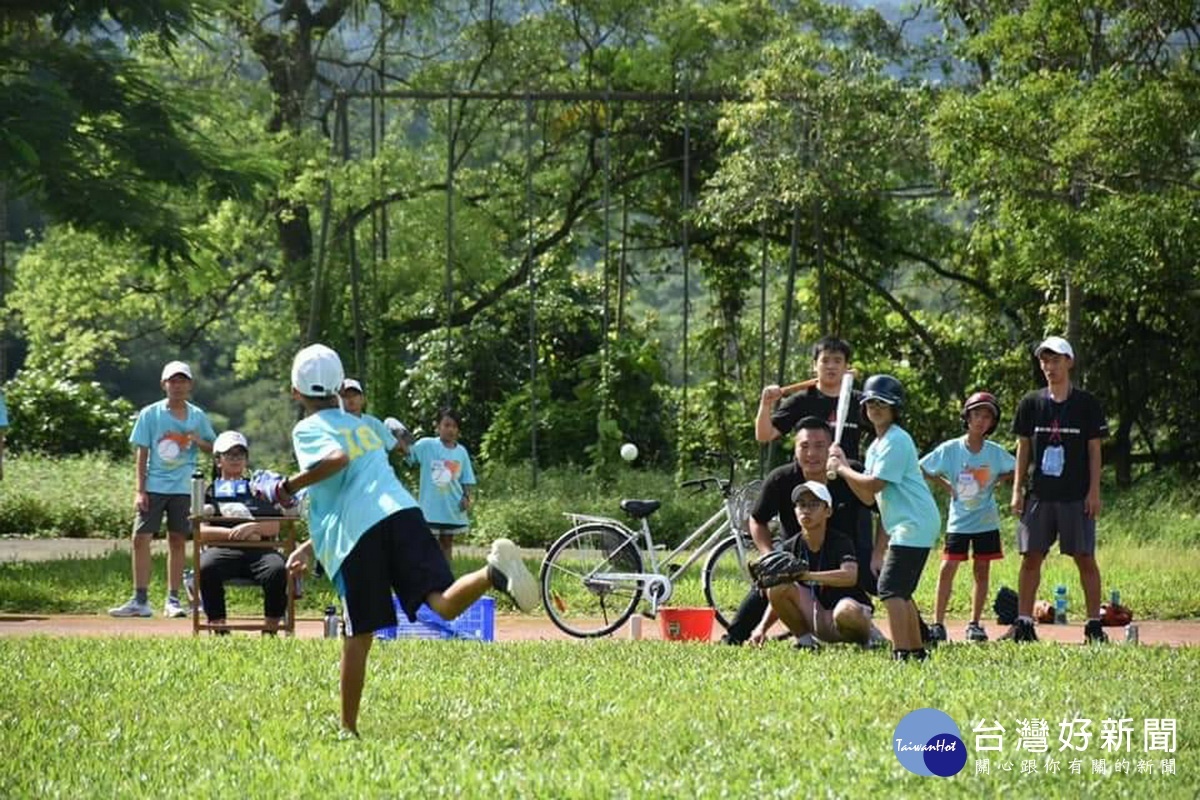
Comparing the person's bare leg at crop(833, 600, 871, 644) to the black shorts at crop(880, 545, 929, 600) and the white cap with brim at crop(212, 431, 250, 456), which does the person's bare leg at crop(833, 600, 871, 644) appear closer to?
the black shorts at crop(880, 545, 929, 600)

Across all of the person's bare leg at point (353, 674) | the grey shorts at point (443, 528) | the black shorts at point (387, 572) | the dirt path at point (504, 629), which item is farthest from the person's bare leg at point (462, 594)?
the grey shorts at point (443, 528)

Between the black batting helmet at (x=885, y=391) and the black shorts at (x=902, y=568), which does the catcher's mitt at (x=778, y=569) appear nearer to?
the black shorts at (x=902, y=568)

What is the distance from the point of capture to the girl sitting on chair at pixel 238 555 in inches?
541

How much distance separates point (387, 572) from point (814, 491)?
3.92 meters

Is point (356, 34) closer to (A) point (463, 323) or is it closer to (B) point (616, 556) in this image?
(A) point (463, 323)

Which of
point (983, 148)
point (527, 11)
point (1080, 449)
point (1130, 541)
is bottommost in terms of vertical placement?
point (1130, 541)

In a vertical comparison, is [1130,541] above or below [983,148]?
below

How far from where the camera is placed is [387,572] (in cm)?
866

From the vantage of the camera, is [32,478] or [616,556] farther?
[32,478]

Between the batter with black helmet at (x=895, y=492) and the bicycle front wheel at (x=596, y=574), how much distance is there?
3462 millimetres

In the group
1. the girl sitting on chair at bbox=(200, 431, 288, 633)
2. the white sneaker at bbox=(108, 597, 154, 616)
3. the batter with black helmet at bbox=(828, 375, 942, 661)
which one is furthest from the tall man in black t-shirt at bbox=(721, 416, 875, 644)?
the white sneaker at bbox=(108, 597, 154, 616)

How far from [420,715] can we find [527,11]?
2404cm

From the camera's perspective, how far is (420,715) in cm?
943

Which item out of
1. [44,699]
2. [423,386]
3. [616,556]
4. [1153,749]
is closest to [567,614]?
[616,556]
